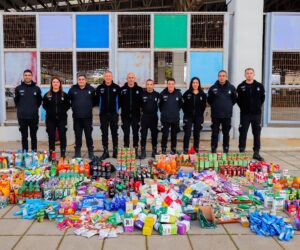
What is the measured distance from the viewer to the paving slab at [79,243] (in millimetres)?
3320

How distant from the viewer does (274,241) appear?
3479 mm

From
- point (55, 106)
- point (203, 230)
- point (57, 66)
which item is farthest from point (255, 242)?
point (57, 66)

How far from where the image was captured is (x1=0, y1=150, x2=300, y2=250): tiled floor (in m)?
3.35

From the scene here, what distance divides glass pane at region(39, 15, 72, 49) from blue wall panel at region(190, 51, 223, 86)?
10.8 ft

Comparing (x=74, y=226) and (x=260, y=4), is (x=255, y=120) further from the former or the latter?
(x=74, y=226)

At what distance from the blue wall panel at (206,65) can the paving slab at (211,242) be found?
5.83 m

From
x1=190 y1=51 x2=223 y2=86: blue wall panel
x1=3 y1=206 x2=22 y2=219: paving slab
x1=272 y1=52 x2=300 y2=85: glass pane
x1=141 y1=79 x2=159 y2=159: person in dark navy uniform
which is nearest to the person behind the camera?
x1=3 y1=206 x2=22 y2=219: paving slab

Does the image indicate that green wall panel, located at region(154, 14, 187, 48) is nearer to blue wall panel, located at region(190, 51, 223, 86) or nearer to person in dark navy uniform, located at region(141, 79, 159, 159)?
blue wall panel, located at region(190, 51, 223, 86)

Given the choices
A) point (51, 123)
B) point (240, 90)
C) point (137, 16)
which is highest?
point (137, 16)

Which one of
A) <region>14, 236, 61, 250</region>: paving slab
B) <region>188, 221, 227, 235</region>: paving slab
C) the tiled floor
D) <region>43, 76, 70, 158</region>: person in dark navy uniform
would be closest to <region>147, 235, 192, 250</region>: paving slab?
the tiled floor

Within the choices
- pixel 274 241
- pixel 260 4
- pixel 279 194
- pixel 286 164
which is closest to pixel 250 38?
pixel 260 4

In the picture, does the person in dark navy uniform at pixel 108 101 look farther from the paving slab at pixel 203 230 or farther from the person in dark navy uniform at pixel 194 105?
the paving slab at pixel 203 230

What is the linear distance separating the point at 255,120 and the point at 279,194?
8.45 ft

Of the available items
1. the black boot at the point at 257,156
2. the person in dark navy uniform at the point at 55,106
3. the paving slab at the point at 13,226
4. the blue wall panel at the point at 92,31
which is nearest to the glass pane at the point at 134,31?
the blue wall panel at the point at 92,31
